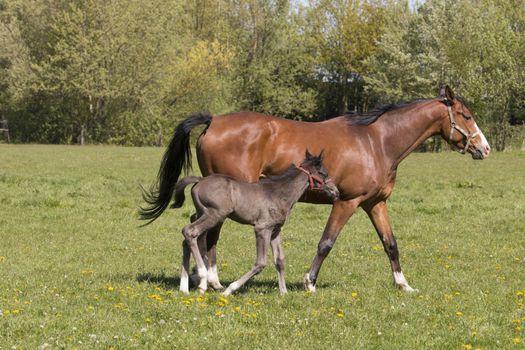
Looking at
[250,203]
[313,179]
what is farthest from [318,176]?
[250,203]

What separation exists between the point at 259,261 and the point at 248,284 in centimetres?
148

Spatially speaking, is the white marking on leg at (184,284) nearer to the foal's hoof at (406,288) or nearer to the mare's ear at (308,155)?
the mare's ear at (308,155)

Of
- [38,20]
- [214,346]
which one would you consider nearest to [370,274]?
[214,346]

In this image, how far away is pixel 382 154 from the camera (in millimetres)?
10891

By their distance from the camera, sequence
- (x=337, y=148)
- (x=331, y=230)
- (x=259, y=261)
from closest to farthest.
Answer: (x=259, y=261) → (x=331, y=230) → (x=337, y=148)

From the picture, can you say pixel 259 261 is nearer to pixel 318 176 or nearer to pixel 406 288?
pixel 318 176

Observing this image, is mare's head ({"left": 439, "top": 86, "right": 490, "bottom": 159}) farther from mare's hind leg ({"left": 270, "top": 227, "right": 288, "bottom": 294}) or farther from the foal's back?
the foal's back

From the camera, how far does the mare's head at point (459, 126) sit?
1124cm

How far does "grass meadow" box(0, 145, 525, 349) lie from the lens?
7547mm

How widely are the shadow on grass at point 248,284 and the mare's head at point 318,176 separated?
159 cm

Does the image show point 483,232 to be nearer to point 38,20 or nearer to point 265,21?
point 38,20

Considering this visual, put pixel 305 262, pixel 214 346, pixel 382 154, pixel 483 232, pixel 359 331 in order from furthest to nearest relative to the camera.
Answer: pixel 483 232
pixel 305 262
pixel 382 154
pixel 359 331
pixel 214 346

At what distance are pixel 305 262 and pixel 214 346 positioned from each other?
6.74 meters

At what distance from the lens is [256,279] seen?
11.6m
